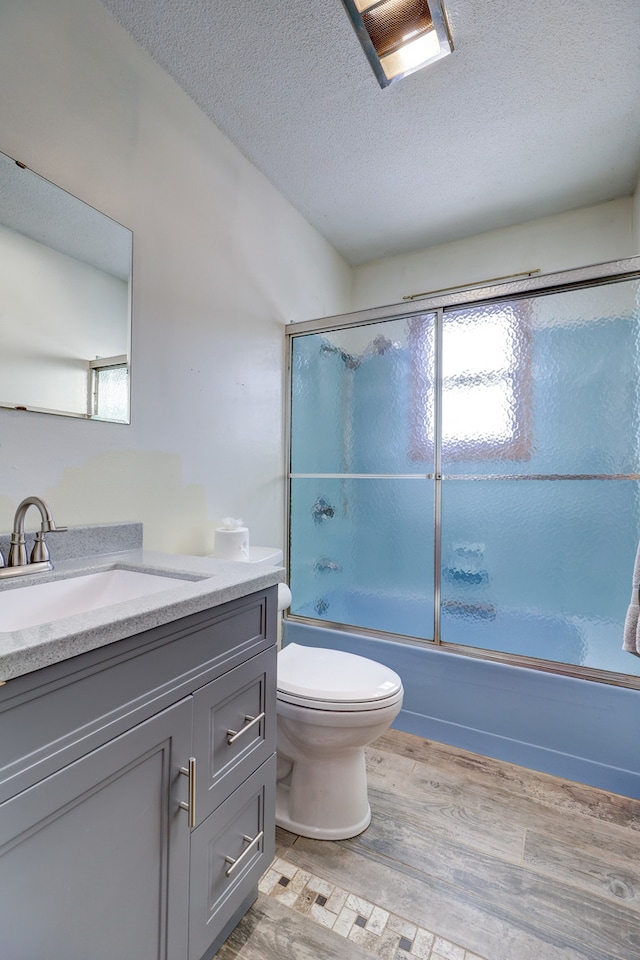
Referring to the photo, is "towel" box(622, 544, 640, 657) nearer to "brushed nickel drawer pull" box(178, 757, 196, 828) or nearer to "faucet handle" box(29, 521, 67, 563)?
"brushed nickel drawer pull" box(178, 757, 196, 828)

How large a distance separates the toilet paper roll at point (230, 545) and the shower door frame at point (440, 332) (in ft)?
2.36

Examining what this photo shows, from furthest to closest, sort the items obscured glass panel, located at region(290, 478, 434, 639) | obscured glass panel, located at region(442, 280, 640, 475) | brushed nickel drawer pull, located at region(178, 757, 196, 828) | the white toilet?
1. obscured glass panel, located at region(290, 478, 434, 639)
2. obscured glass panel, located at region(442, 280, 640, 475)
3. the white toilet
4. brushed nickel drawer pull, located at region(178, 757, 196, 828)

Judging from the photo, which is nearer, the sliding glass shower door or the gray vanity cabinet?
the gray vanity cabinet

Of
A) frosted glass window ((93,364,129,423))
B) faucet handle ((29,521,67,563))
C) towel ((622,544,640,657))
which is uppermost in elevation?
frosted glass window ((93,364,129,423))

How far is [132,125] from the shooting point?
140cm

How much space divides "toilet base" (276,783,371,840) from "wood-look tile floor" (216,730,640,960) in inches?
0.6

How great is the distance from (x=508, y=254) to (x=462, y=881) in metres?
2.76

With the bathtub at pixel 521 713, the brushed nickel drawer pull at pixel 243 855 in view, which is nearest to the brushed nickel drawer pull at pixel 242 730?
the brushed nickel drawer pull at pixel 243 855

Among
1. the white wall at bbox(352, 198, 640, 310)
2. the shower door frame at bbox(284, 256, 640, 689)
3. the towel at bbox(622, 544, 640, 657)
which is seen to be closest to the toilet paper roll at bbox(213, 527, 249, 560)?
the shower door frame at bbox(284, 256, 640, 689)

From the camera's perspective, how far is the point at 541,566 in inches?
71.6

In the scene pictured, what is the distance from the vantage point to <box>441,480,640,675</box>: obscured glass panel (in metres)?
1.69

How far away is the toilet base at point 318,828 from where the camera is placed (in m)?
1.31

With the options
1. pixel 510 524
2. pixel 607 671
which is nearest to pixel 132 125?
pixel 510 524

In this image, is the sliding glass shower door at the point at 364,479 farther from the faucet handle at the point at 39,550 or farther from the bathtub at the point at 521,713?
the faucet handle at the point at 39,550
